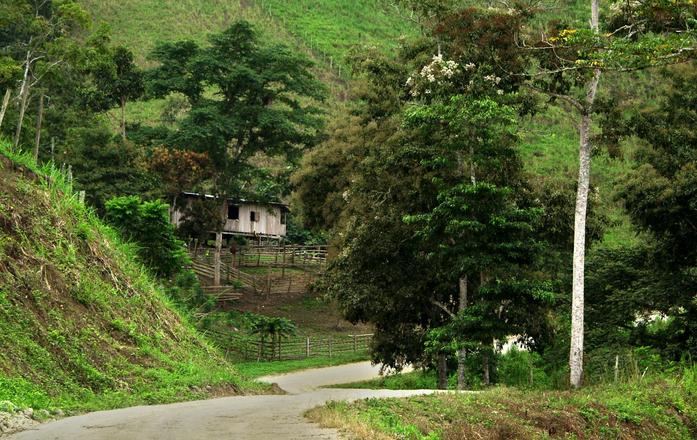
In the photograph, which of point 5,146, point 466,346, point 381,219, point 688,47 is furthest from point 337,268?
point 688,47

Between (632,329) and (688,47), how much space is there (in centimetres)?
1380

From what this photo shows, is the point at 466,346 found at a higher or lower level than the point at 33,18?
lower

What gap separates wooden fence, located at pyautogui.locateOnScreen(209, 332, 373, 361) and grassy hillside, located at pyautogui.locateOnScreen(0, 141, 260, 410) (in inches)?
825

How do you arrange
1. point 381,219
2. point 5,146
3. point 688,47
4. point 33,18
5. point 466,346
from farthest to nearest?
point 33,18, point 381,219, point 466,346, point 5,146, point 688,47

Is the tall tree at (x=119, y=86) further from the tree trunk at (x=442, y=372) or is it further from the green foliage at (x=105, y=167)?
the tree trunk at (x=442, y=372)

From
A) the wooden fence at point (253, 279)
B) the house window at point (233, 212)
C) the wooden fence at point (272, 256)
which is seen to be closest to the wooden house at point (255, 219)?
the house window at point (233, 212)

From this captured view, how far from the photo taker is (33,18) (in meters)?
51.0

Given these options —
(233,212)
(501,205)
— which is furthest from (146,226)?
(233,212)

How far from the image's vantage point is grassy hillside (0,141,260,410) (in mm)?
17719

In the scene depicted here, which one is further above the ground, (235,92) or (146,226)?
(235,92)

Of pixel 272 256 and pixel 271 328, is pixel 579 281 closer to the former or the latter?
pixel 271 328

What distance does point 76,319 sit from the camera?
2048 centimetres

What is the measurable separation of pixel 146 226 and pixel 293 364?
36.2 ft

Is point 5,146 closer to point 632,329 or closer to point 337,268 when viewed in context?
point 337,268
